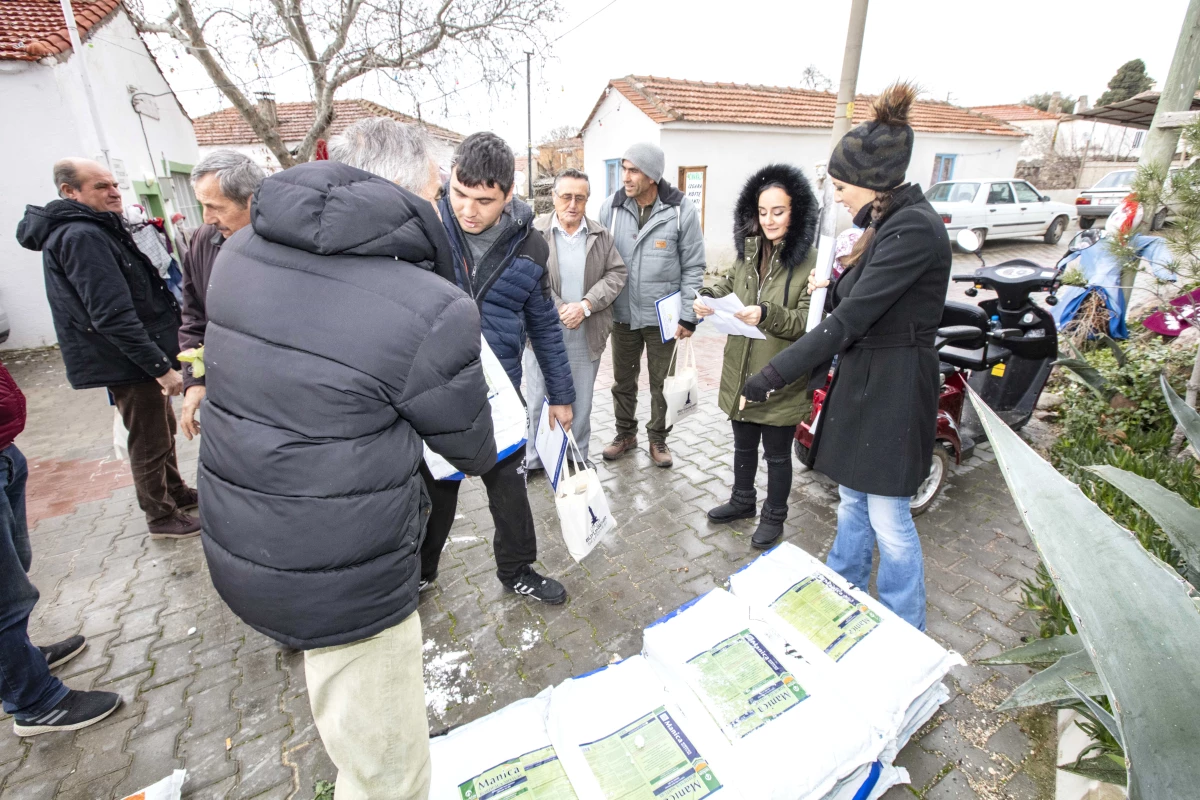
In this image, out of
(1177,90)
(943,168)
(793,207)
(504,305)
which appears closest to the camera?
(504,305)

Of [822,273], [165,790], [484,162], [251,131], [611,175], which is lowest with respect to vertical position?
[165,790]

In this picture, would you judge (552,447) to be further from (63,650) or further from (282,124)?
(282,124)

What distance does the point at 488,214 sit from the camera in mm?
2195

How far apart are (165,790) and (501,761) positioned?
1.16 metres

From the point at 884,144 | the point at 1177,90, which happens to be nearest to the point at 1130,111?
the point at 1177,90

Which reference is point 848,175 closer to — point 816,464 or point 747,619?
point 816,464

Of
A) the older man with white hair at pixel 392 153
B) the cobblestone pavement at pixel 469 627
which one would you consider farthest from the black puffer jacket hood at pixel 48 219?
the older man with white hair at pixel 392 153

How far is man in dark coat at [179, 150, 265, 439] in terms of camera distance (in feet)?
7.80

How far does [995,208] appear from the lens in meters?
14.0

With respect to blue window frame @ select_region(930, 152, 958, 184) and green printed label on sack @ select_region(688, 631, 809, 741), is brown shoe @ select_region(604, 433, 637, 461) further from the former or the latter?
blue window frame @ select_region(930, 152, 958, 184)

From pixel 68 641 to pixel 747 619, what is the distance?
9.87ft

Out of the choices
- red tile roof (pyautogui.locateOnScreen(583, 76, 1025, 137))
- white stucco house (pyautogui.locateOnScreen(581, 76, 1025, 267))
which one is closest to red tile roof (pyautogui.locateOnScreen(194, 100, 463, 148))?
white stucco house (pyautogui.locateOnScreen(581, 76, 1025, 267))

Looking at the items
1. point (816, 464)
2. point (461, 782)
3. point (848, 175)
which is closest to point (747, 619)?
point (816, 464)

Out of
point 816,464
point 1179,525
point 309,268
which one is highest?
point 309,268
